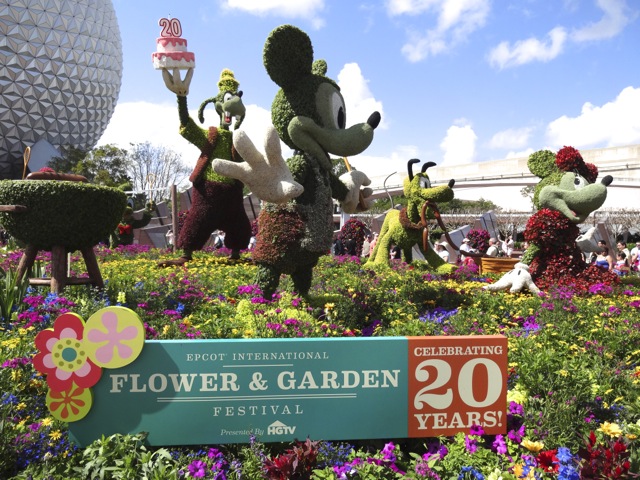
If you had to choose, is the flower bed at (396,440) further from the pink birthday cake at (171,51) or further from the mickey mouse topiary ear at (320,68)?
the pink birthday cake at (171,51)

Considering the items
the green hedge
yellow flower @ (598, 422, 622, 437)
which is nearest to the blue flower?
yellow flower @ (598, 422, 622, 437)

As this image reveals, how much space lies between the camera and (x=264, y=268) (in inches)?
214

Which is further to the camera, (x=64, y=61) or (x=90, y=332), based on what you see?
(x=64, y=61)

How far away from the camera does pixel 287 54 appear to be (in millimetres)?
5145

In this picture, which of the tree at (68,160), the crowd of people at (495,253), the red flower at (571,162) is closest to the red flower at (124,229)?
the crowd of people at (495,253)

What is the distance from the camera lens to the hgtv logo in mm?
2633

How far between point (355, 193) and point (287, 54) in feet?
5.52

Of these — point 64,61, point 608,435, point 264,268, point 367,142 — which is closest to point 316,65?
point 367,142

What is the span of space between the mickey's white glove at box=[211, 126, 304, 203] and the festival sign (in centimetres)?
227

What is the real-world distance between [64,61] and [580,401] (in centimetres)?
3097

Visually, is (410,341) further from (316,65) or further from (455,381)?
(316,65)

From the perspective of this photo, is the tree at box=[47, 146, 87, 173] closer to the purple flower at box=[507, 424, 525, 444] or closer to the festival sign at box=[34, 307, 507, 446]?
the festival sign at box=[34, 307, 507, 446]

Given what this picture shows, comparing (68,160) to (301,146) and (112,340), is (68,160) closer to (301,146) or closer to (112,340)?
(301,146)

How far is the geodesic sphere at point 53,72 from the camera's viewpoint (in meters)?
26.2
